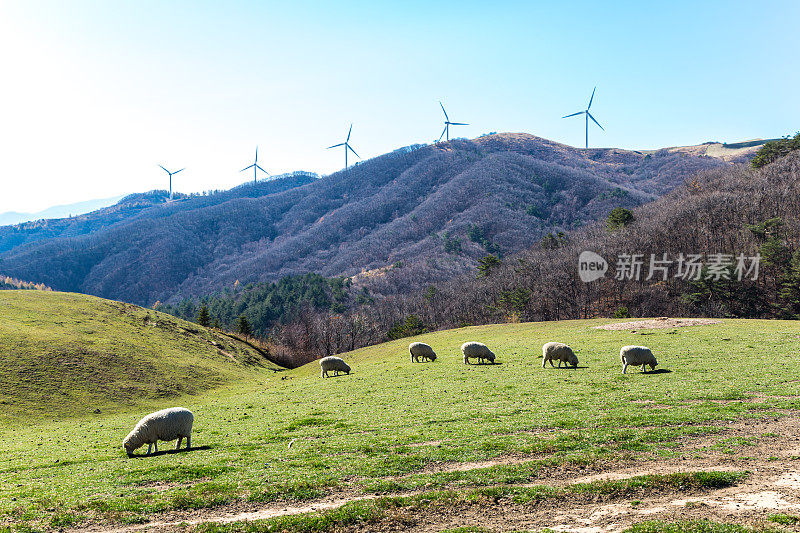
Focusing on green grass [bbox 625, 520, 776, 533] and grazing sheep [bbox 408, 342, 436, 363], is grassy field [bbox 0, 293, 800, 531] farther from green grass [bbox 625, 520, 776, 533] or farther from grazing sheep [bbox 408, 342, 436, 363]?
green grass [bbox 625, 520, 776, 533]

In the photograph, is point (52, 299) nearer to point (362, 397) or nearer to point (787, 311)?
point (362, 397)

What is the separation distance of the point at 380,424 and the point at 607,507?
11.2 metres

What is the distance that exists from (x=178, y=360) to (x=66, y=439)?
86.9 feet

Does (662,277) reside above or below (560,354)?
above

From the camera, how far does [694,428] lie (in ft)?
55.7

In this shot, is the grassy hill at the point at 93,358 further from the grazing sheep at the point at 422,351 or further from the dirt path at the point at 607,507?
the dirt path at the point at 607,507

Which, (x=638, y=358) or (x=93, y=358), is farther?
(x=93, y=358)

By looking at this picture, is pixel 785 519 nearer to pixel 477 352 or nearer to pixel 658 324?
pixel 477 352

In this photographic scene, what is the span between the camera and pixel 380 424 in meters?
21.0

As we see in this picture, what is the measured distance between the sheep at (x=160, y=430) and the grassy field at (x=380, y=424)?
3.09ft

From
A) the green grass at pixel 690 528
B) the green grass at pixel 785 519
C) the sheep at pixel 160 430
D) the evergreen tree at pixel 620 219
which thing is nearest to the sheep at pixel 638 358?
the green grass at pixel 785 519

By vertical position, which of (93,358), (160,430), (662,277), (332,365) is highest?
(662,277)

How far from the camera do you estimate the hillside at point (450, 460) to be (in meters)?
11.6

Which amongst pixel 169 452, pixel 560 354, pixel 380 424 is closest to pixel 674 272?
pixel 560 354
